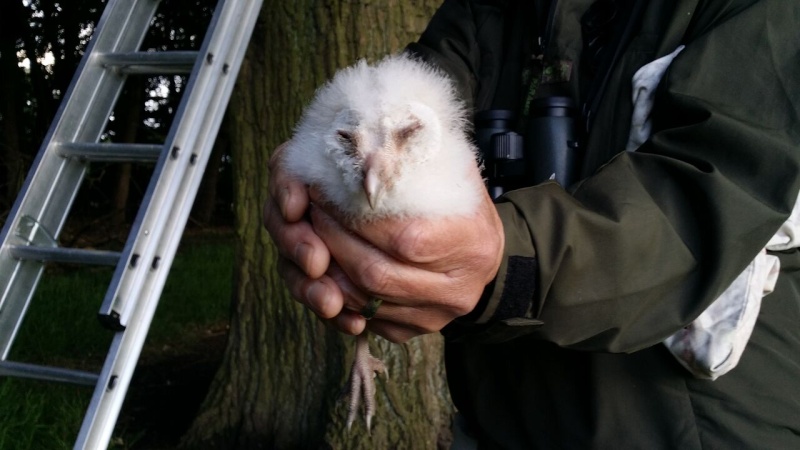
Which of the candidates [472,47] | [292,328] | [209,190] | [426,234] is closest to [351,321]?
[426,234]

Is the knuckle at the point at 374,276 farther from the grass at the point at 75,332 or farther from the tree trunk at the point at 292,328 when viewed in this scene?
the grass at the point at 75,332

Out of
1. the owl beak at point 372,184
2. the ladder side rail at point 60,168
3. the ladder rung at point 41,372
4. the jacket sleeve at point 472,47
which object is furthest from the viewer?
the ladder side rail at point 60,168

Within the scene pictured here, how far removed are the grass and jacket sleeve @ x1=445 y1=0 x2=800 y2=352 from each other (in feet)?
11.8

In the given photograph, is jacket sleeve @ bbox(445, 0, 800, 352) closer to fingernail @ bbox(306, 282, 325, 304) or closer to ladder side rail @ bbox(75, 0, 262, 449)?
fingernail @ bbox(306, 282, 325, 304)

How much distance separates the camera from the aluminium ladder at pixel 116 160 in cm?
230

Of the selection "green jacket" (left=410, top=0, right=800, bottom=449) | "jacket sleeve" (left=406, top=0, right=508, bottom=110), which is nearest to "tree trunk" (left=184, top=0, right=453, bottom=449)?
"jacket sleeve" (left=406, top=0, right=508, bottom=110)

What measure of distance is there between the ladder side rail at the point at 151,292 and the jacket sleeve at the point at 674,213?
1.29 metres

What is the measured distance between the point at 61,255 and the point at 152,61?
32.7 inches

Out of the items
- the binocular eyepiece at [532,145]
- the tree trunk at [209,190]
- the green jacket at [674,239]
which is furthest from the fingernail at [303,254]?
the tree trunk at [209,190]

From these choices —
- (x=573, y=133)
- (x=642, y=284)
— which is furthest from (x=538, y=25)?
(x=642, y=284)

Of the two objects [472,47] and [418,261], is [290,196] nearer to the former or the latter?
[418,261]

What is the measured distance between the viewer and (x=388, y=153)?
4.44ft

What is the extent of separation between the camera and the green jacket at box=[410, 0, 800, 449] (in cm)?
140

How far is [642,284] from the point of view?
1427 mm
